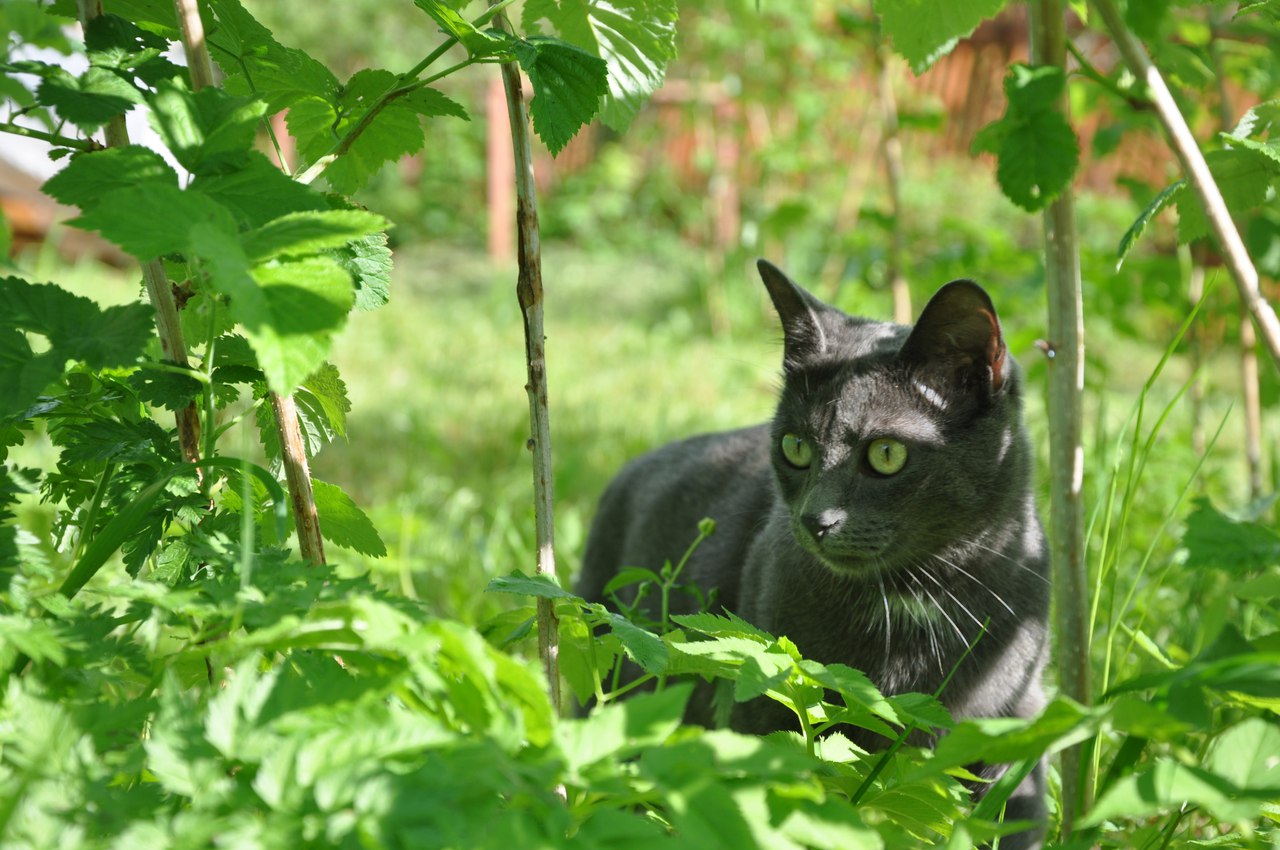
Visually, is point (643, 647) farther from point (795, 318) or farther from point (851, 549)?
point (795, 318)

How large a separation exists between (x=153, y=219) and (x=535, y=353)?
1.49ft

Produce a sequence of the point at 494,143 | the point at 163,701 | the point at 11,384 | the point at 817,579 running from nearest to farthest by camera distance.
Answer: the point at 163,701
the point at 11,384
the point at 817,579
the point at 494,143

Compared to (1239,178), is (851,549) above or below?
below

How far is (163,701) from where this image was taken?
80 cm

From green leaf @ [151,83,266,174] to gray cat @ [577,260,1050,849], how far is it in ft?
3.14

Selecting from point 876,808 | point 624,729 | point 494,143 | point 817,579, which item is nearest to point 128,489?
point 624,729

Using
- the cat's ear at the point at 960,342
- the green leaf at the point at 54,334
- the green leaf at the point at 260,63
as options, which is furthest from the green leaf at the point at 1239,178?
the green leaf at the point at 54,334

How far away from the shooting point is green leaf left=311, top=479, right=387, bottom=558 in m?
1.28

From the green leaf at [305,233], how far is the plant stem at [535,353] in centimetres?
30

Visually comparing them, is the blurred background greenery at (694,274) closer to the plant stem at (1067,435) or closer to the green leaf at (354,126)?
the plant stem at (1067,435)

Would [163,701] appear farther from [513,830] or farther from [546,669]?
[546,669]

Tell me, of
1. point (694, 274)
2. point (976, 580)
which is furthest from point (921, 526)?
point (694, 274)

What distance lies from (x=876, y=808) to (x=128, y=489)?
0.91 meters

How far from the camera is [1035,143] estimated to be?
108cm
